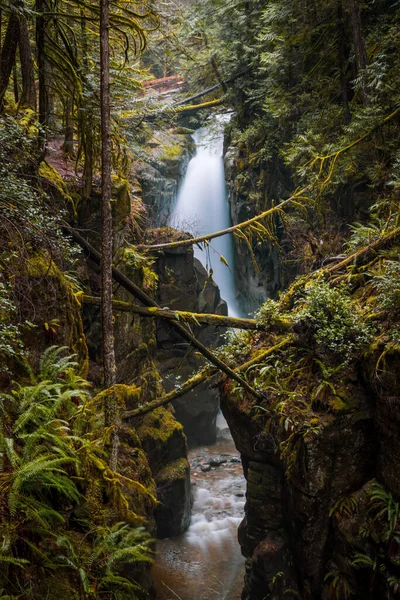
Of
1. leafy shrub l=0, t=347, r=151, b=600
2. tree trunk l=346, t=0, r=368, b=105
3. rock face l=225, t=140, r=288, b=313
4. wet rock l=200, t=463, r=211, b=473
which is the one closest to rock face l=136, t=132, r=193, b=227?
rock face l=225, t=140, r=288, b=313

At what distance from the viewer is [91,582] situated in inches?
148

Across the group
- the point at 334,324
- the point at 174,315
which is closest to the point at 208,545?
the point at 334,324

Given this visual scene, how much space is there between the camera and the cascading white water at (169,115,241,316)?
20906mm

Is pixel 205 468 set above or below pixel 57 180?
below

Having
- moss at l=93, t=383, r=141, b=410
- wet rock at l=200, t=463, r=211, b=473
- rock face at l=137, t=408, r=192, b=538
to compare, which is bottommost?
wet rock at l=200, t=463, r=211, b=473

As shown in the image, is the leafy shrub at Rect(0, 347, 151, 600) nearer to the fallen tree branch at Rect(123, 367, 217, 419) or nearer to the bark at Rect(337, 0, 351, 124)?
the fallen tree branch at Rect(123, 367, 217, 419)

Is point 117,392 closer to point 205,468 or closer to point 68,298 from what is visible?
point 68,298

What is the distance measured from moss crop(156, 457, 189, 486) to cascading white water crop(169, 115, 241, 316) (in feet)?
32.3

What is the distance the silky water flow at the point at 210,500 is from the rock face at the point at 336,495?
2332mm

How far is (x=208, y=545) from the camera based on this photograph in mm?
11602

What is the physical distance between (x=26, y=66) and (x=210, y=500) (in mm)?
12828

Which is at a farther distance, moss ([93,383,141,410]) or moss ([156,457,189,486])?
moss ([156,457,189,486])

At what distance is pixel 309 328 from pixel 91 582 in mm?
5372

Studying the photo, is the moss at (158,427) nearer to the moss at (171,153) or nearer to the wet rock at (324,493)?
the wet rock at (324,493)
